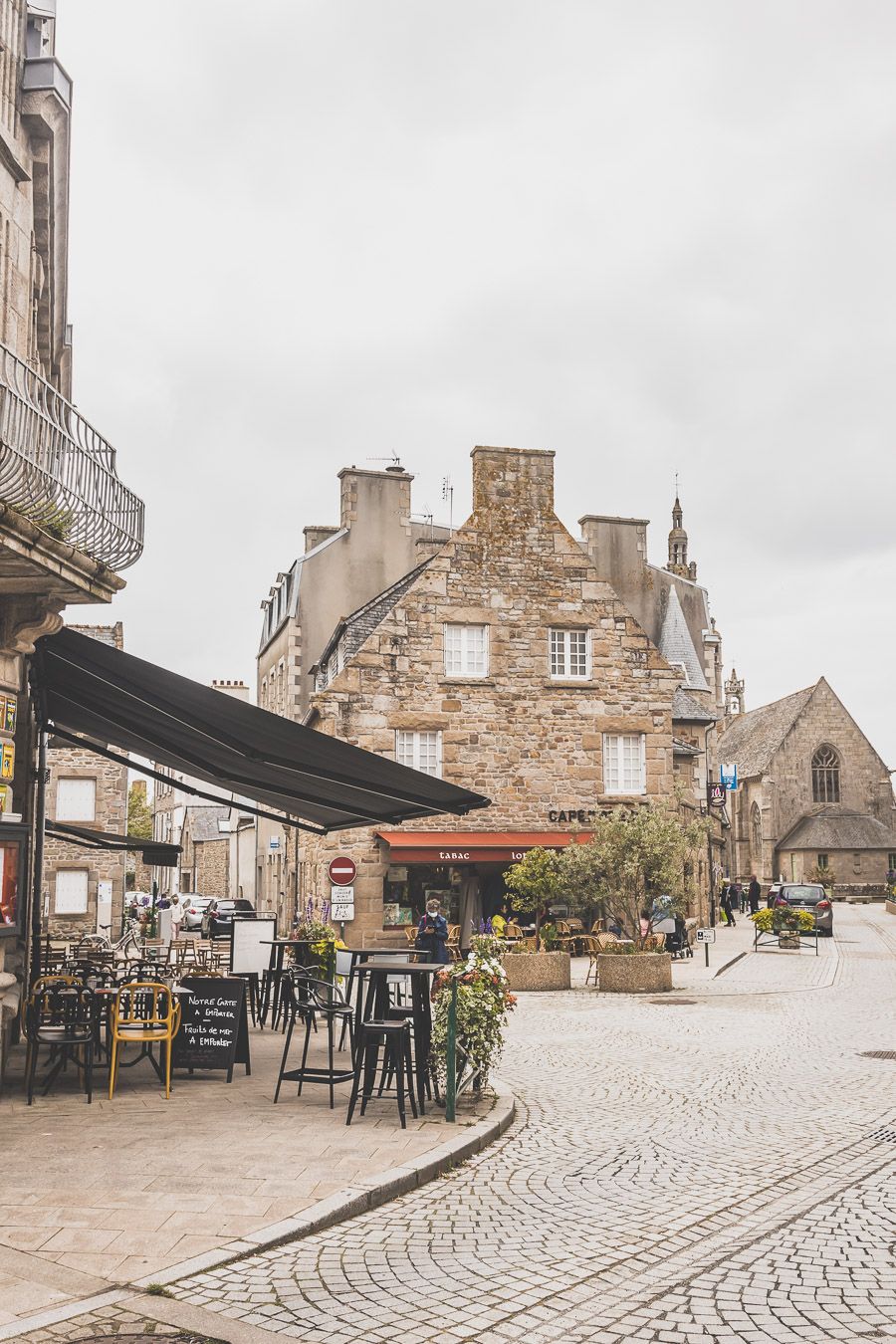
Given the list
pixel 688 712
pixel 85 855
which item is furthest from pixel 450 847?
pixel 688 712

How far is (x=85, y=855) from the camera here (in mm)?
34344

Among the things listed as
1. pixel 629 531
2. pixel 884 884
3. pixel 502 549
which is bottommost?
pixel 884 884

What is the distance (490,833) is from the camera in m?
26.8

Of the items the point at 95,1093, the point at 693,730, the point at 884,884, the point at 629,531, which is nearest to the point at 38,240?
the point at 95,1093

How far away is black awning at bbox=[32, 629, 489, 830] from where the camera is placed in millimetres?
9289

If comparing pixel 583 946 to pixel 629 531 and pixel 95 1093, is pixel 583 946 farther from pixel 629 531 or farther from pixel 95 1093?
pixel 95 1093

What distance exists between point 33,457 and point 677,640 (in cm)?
3209

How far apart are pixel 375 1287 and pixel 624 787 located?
905 inches

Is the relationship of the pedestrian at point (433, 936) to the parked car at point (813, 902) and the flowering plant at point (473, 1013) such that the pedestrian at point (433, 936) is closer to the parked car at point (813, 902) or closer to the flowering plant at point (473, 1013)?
the flowering plant at point (473, 1013)

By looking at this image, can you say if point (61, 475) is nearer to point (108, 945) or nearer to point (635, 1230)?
point (635, 1230)

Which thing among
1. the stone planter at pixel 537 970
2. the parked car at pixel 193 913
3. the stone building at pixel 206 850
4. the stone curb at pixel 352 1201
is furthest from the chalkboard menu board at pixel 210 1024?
the stone building at pixel 206 850

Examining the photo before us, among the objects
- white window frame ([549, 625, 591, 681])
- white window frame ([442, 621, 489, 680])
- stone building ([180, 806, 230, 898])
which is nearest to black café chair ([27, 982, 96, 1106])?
white window frame ([442, 621, 489, 680])

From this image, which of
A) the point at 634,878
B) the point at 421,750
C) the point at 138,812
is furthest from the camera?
the point at 138,812

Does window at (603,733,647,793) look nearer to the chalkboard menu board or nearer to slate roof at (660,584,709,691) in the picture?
slate roof at (660,584,709,691)
